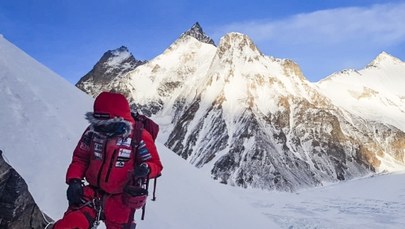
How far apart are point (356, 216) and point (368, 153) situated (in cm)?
11427

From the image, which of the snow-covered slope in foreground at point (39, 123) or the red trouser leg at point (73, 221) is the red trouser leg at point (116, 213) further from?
the snow-covered slope in foreground at point (39, 123)

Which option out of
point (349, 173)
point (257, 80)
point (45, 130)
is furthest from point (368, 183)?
point (257, 80)

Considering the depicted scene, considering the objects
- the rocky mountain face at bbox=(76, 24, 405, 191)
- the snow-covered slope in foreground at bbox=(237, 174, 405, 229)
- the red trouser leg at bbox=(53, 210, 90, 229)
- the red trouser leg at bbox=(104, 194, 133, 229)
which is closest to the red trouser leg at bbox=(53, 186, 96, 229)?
the red trouser leg at bbox=(53, 210, 90, 229)

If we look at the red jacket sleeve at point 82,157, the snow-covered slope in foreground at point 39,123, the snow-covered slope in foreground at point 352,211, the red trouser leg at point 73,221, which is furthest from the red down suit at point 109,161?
the snow-covered slope in foreground at point 352,211

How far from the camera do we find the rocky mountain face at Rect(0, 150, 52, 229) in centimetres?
559

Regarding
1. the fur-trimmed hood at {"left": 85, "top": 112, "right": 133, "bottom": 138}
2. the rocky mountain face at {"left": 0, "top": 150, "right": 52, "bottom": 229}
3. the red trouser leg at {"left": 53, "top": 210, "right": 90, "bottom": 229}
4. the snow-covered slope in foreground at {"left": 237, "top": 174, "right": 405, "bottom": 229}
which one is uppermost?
the fur-trimmed hood at {"left": 85, "top": 112, "right": 133, "bottom": 138}

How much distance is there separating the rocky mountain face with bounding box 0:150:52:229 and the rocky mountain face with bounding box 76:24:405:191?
357 ft

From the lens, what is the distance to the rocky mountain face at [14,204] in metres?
5.59

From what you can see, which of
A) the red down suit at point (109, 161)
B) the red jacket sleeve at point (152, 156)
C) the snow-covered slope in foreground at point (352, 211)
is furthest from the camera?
the snow-covered slope in foreground at point (352, 211)

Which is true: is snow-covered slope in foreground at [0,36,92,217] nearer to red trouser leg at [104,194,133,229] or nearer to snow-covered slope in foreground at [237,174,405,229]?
red trouser leg at [104,194,133,229]

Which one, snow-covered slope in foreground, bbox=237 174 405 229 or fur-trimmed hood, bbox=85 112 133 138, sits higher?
fur-trimmed hood, bbox=85 112 133 138

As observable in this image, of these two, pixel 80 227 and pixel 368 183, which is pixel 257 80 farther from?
pixel 80 227

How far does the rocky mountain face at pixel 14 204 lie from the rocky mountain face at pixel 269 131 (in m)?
109

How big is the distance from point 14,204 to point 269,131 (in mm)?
135185
